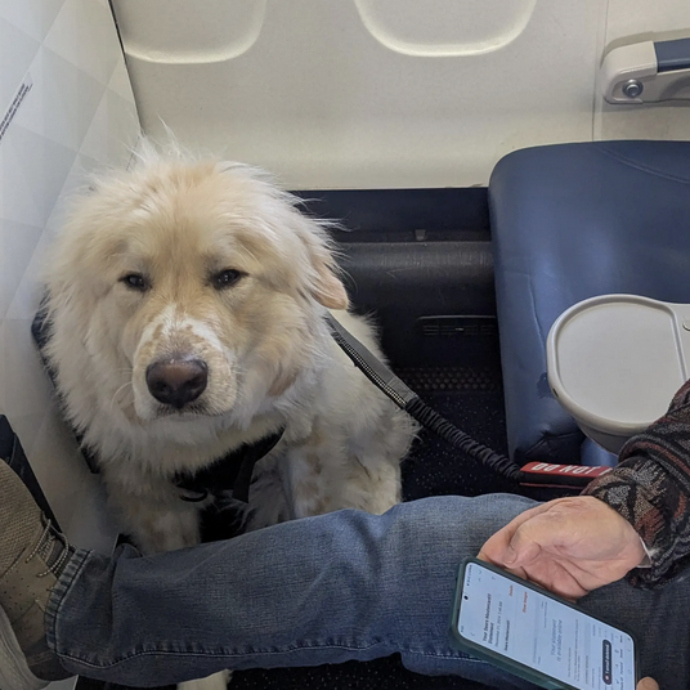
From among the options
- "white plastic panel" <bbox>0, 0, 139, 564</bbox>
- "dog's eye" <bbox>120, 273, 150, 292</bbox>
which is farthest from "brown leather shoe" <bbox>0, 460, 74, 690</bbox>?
"dog's eye" <bbox>120, 273, 150, 292</bbox>

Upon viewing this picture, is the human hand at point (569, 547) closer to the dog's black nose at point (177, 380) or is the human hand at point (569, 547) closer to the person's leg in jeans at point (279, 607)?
the person's leg in jeans at point (279, 607)

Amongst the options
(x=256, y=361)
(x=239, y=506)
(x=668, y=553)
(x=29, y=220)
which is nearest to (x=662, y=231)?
(x=668, y=553)

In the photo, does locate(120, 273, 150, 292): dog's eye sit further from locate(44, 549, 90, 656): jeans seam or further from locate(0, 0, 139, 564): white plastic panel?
locate(44, 549, 90, 656): jeans seam

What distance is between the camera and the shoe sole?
934 millimetres

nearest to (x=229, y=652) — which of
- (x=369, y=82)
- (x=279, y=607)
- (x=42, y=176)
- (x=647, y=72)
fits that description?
(x=279, y=607)

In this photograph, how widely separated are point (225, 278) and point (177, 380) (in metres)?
0.18

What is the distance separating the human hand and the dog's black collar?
41 centimetres

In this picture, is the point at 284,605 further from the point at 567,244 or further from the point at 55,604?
the point at 567,244

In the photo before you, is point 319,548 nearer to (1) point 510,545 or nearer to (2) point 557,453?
(1) point 510,545

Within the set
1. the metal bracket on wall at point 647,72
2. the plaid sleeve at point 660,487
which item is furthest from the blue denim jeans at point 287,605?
the metal bracket on wall at point 647,72

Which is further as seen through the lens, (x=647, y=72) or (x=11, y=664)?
(x=647, y=72)

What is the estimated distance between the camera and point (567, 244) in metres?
1.28

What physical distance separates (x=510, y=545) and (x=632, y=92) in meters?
1.06

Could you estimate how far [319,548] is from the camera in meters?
0.98
